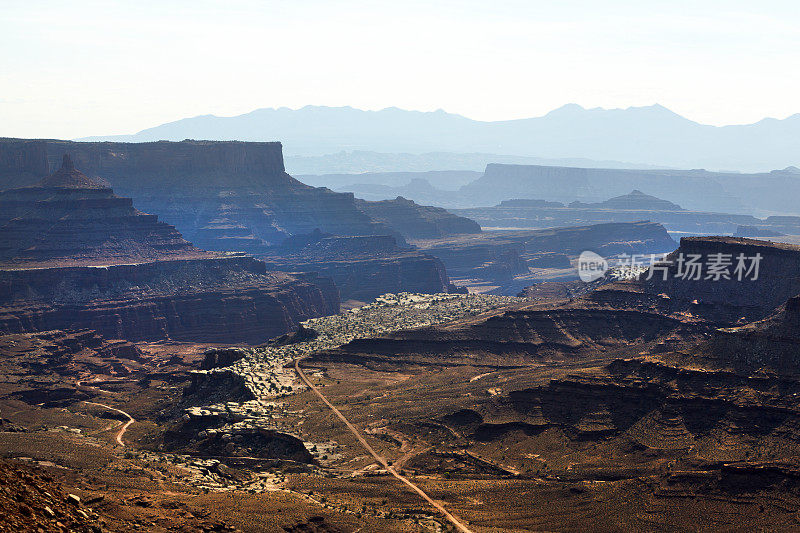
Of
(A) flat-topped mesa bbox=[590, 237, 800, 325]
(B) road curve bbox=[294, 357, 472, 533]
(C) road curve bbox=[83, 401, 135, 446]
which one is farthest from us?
(A) flat-topped mesa bbox=[590, 237, 800, 325]

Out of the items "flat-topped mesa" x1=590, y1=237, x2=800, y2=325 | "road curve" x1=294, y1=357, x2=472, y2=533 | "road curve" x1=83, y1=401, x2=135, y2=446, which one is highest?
"flat-topped mesa" x1=590, y1=237, x2=800, y2=325

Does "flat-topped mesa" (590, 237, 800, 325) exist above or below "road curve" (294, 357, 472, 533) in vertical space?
above

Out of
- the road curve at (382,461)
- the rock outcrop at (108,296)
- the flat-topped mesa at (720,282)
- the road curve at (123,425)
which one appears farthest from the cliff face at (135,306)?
the flat-topped mesa at (720,282)

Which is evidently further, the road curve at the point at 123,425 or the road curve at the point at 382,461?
the road curve at the point at 123,425

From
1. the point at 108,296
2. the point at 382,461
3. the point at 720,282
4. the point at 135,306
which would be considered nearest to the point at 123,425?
the point at 382,461

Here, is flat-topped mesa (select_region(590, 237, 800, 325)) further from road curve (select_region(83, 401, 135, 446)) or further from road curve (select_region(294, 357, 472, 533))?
road curve (select_region(83, 401, 135, 446))

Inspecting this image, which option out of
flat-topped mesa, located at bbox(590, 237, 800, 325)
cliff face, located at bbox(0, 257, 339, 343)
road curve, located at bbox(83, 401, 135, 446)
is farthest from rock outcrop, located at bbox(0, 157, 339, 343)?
flat-topped mesa, located at bbox(590, 237, 800, 325)

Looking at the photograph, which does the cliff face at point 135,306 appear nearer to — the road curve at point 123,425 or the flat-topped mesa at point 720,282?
the road curve at point 123,425

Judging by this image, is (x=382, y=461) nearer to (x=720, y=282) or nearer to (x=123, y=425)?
(x=123, y=425)

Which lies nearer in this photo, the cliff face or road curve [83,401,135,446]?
road curve [83,401,135,446]

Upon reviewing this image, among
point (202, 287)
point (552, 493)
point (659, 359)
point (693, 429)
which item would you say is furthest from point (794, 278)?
point (202, 287)
